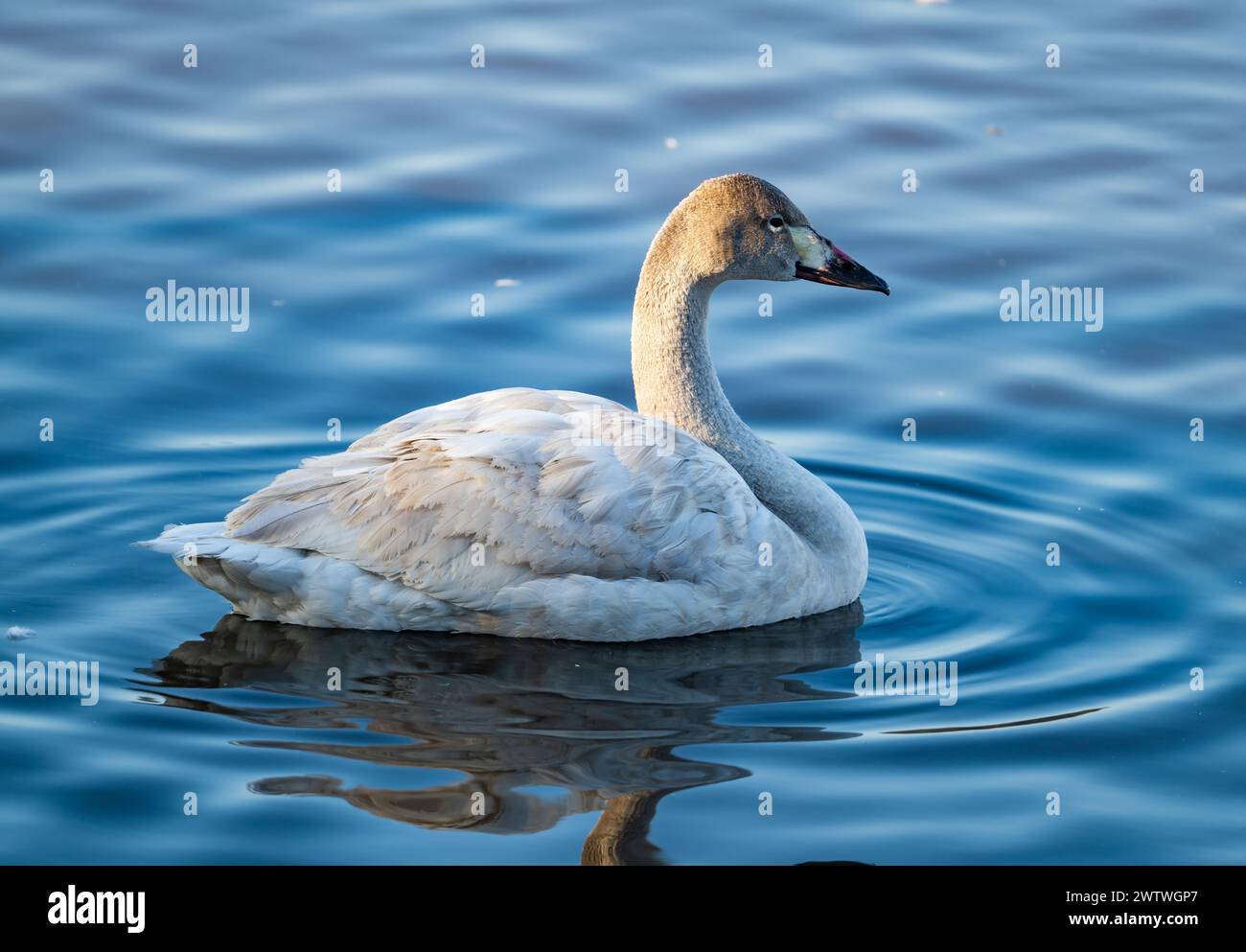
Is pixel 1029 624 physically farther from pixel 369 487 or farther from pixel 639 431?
pixel 369 487

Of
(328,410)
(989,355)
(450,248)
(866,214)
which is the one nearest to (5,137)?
(450,248)

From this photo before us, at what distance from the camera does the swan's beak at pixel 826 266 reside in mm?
10289

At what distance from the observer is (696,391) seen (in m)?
10.2

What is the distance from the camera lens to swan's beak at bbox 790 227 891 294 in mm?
10289

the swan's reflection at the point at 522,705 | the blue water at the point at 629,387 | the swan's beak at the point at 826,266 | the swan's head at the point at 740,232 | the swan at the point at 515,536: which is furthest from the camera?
the swan's beak at the point at 826,266

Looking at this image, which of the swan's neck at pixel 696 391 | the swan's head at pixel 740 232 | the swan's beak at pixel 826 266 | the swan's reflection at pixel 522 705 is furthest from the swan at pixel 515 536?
the swan's beak at pixel 826 266

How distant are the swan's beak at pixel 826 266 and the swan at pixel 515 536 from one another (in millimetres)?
1133

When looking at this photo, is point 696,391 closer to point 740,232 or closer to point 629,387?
point 740,232

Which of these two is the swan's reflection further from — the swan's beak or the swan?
the swan's beak

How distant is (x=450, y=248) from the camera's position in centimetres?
1388

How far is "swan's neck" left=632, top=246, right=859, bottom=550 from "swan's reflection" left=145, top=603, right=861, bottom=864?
56 cm

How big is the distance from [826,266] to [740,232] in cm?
53

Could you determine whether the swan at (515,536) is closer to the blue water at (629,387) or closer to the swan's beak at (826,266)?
the blue water at (629,387)

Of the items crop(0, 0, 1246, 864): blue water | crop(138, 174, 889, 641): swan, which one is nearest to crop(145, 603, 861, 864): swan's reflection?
crop(0, 0, 1246, 864): blue water
